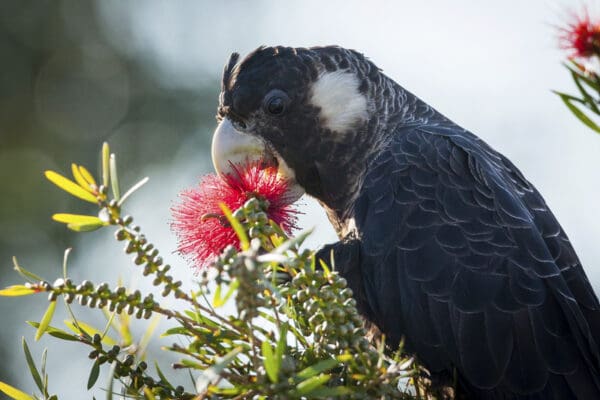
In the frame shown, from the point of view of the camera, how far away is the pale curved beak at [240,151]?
3.46 meters

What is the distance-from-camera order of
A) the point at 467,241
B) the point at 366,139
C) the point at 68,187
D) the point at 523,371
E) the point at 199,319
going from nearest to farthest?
the point at 68,187
the point at 199,319
the point at 523,371
the point at 467,241
the point at 366,139

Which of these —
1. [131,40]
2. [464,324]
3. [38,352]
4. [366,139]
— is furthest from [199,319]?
[131,40]

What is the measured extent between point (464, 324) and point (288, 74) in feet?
4.47

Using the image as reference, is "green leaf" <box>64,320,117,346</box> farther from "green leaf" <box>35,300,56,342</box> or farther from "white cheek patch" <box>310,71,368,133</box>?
"white cheek patch" <box>310,71,368,133</box>

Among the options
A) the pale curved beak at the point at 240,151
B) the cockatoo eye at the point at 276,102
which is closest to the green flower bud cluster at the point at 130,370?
the pale curved beak at the point at 240,151

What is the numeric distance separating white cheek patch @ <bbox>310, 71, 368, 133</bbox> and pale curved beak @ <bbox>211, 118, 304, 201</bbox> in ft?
0.89

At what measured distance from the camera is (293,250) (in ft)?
5.72

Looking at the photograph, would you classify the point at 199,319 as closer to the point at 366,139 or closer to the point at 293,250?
the point at 293,250

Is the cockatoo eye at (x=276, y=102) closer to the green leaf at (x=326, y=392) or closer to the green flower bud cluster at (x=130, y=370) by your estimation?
the green flower bud cluster at (x=130, y=370)

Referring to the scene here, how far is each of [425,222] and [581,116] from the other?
1557 mm

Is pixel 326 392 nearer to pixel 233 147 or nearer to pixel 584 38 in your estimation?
pixel 584 38

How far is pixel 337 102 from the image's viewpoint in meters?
3.66

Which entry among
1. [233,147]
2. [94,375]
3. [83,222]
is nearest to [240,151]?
[233,147]

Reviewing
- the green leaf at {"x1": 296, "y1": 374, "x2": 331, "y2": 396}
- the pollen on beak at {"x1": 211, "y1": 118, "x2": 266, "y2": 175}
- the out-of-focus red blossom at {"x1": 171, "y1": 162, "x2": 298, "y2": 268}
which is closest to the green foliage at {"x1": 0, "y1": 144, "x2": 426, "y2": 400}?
the green leaf at {"x1": 296, "y1": 374, "x2": 331, "y2": 396}
